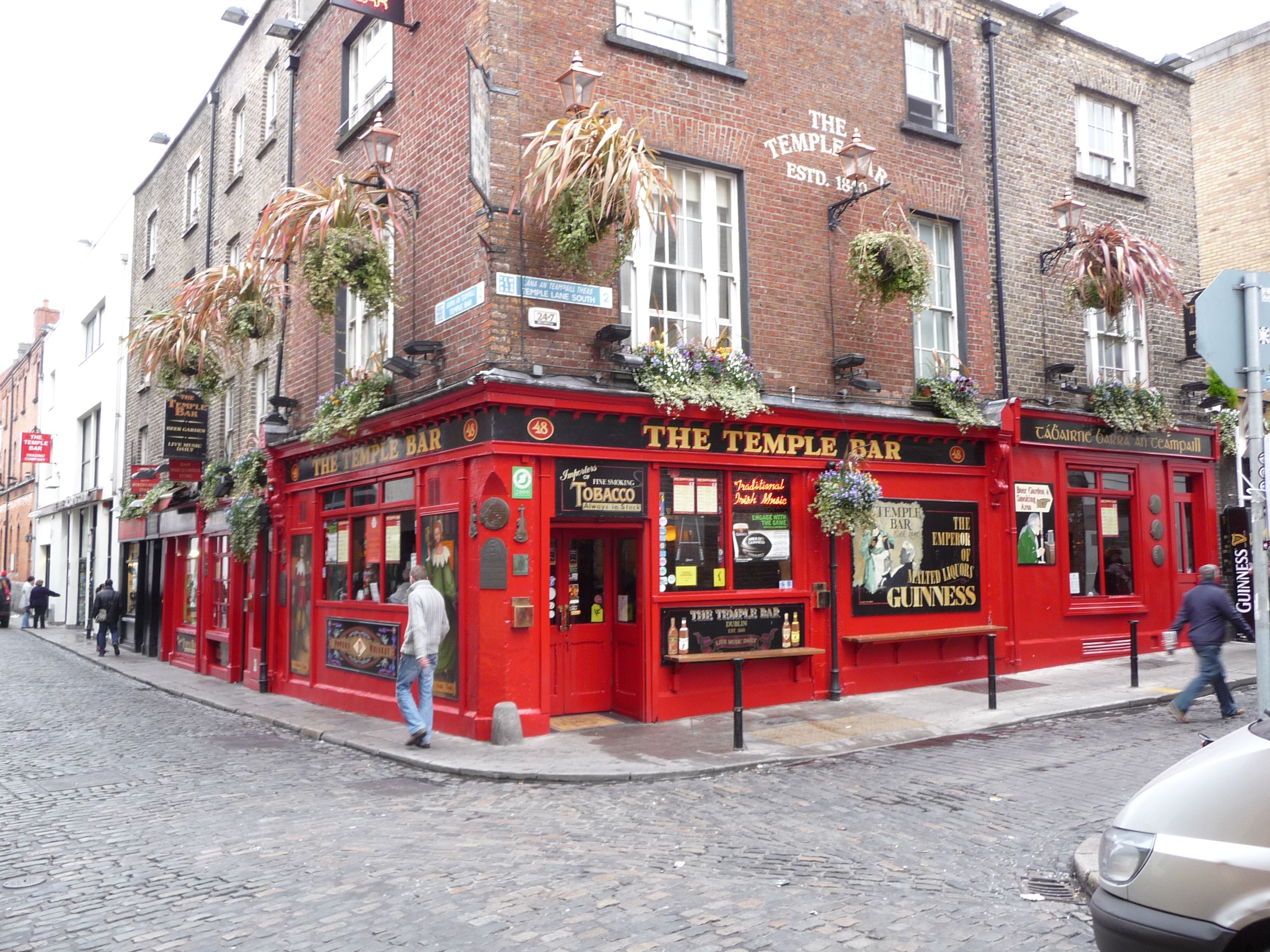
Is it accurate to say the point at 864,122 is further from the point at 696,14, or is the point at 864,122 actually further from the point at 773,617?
→ the point at 773,617

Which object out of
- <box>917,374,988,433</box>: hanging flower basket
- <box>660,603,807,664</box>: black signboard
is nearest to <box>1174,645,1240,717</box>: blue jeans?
<box>660,603,807,664</box>: black signboard

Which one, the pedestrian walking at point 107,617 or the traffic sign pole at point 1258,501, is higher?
the traffic sign pole at point 1258,501

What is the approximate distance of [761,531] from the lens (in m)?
12.6

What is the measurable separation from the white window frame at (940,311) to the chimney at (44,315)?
43.3 metres

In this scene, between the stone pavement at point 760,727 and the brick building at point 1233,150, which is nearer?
the stone pavement at point 760,727

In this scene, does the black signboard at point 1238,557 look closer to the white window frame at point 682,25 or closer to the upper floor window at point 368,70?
the white window frame at point 682,25

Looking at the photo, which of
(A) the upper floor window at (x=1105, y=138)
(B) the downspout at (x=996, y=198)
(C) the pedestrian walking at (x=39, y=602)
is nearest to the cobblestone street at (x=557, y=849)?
(B) the downspout at (x=996, y=198)

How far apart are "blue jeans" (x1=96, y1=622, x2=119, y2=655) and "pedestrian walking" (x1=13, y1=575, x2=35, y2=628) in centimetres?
1235

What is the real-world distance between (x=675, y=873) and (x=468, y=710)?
5342 millimetres

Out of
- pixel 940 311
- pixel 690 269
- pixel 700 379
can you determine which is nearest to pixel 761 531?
pixel 700 379

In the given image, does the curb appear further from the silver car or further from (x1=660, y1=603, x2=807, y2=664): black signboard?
(x1=660, y1=603, x2=807, y2=664): black signboard

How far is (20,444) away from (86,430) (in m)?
14.6

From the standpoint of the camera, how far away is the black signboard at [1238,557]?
16875mm

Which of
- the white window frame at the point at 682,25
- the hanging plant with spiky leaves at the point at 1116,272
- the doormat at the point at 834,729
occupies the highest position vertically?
the white window frame at the point at 682,25
